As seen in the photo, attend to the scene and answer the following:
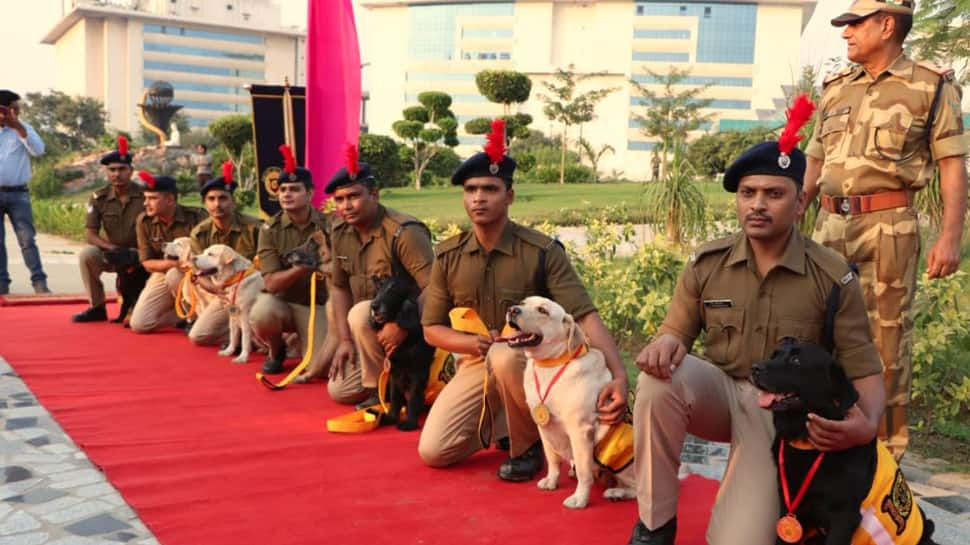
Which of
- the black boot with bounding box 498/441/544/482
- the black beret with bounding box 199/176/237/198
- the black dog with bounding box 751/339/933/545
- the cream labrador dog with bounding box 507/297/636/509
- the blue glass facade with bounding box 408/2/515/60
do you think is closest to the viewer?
the black dog with bounding box 751/339/933/545

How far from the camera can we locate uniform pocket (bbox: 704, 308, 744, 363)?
281 centimetres

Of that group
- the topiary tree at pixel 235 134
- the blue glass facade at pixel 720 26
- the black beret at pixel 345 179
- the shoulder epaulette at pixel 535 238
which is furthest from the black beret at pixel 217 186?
the blue glass facade at pixel 720 26

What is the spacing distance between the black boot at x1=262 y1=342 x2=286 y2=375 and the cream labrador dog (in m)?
2.80

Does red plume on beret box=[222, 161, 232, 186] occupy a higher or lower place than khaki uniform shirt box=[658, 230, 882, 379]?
higher

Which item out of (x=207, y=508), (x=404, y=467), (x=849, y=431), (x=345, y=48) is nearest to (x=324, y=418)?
(x=404, y=467)

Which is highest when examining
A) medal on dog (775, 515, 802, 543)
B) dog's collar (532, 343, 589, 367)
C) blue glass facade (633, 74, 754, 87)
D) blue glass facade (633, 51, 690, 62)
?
blue glass facade (633, 51, 690, 62)

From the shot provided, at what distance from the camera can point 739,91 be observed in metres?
69.7

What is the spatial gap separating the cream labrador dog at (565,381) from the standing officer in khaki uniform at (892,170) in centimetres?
117

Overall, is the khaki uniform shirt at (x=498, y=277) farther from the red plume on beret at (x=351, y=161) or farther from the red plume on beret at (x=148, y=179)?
the red plume on beret at (x=148, y=179)

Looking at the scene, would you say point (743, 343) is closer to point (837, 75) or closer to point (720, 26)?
point (837, 75)

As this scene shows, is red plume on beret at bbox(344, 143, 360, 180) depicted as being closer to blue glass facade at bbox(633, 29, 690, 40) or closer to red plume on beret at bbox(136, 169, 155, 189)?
red plume on beret at bbox(136, 169, 155, 189)

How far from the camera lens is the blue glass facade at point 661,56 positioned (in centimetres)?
7162

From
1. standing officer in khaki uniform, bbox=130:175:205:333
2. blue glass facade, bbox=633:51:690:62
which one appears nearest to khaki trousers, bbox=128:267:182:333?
standing officer in khaki uniform, bbox=130:175:205:333

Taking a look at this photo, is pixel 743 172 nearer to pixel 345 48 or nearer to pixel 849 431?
pixel 849 431
